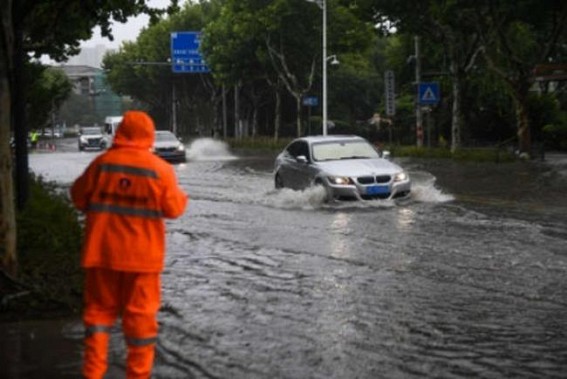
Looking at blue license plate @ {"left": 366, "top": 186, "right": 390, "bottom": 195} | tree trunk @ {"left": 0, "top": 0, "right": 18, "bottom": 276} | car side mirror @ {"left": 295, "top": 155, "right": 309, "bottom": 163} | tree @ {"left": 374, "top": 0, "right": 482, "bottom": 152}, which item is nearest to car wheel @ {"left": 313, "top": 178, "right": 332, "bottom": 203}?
blue license plate @ {"left": 366, "top": 186, "right": 390, "bottom": 195}

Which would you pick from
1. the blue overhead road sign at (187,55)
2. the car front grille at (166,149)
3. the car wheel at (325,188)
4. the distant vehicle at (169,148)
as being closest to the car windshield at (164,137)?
the distant vehicle at (169,148)

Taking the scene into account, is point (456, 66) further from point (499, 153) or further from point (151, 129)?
point (151, 129)

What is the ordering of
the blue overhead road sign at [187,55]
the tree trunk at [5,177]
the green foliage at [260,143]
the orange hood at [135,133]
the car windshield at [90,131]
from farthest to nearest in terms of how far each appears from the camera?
the car windshield at [90,131]
the blue overhead road sign at [187,55]
the green foliage at [260,143]
the tree trunk at [5,177]
the orange hood at [135,133]

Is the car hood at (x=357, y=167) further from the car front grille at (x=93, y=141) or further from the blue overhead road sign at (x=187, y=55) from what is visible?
the car front grille at (x=93, y=141)

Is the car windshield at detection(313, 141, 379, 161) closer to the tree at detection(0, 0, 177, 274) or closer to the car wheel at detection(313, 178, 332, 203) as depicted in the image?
the car wheel at detection(313, 178, 332, 203)

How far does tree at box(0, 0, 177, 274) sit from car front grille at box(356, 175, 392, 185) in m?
4.81

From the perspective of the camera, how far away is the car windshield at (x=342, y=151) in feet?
61.6

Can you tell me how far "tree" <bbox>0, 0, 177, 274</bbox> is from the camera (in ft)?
25.6

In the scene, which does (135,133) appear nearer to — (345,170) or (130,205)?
(130,205)

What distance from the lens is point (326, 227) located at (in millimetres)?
14578

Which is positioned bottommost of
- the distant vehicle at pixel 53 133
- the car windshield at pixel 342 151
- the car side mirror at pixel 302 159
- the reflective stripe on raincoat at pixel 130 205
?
the distant vehicle at pixel 53 133

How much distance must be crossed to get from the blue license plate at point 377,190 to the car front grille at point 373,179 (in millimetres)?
119

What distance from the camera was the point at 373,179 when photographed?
1742cm

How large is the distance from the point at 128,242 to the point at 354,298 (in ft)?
13.1
